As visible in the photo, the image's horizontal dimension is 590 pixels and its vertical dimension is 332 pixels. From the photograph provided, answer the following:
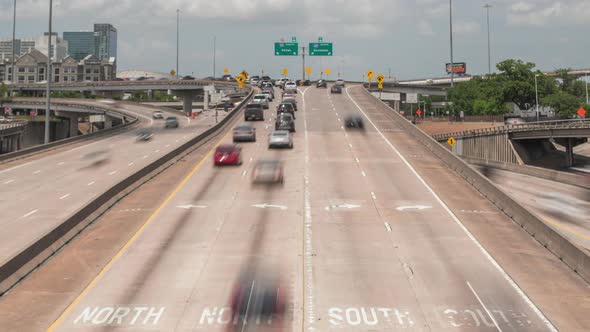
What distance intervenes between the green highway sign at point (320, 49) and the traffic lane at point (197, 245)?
91377mm

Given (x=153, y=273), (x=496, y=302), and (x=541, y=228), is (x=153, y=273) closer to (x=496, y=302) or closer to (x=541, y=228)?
(x=496, y=302)

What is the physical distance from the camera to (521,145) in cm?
8038

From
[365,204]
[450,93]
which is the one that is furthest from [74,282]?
[450,93]

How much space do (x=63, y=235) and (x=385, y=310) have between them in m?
12.7

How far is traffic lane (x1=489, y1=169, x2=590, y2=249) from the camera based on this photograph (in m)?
34.1

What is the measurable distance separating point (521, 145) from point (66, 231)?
6697 cm

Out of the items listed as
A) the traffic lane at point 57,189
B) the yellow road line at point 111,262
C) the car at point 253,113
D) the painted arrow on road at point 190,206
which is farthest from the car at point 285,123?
the painted arrow on road at point 190,206

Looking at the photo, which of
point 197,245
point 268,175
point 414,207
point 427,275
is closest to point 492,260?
point 427,275

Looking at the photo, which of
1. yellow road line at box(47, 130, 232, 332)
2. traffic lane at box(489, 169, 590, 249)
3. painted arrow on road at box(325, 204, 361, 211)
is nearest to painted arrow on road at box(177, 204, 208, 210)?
yellow road line at box(47, 130, 232, 332)

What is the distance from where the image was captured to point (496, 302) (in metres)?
17.9

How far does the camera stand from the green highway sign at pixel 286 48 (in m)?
124

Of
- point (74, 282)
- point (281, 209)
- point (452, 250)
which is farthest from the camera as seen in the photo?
point (281, 209)

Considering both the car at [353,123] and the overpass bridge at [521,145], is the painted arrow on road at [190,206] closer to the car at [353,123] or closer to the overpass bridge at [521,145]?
the car at [353,123]

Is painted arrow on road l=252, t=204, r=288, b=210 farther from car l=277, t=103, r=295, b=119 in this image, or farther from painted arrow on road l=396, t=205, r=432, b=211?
car l=277, t=103, r=295, b=119
